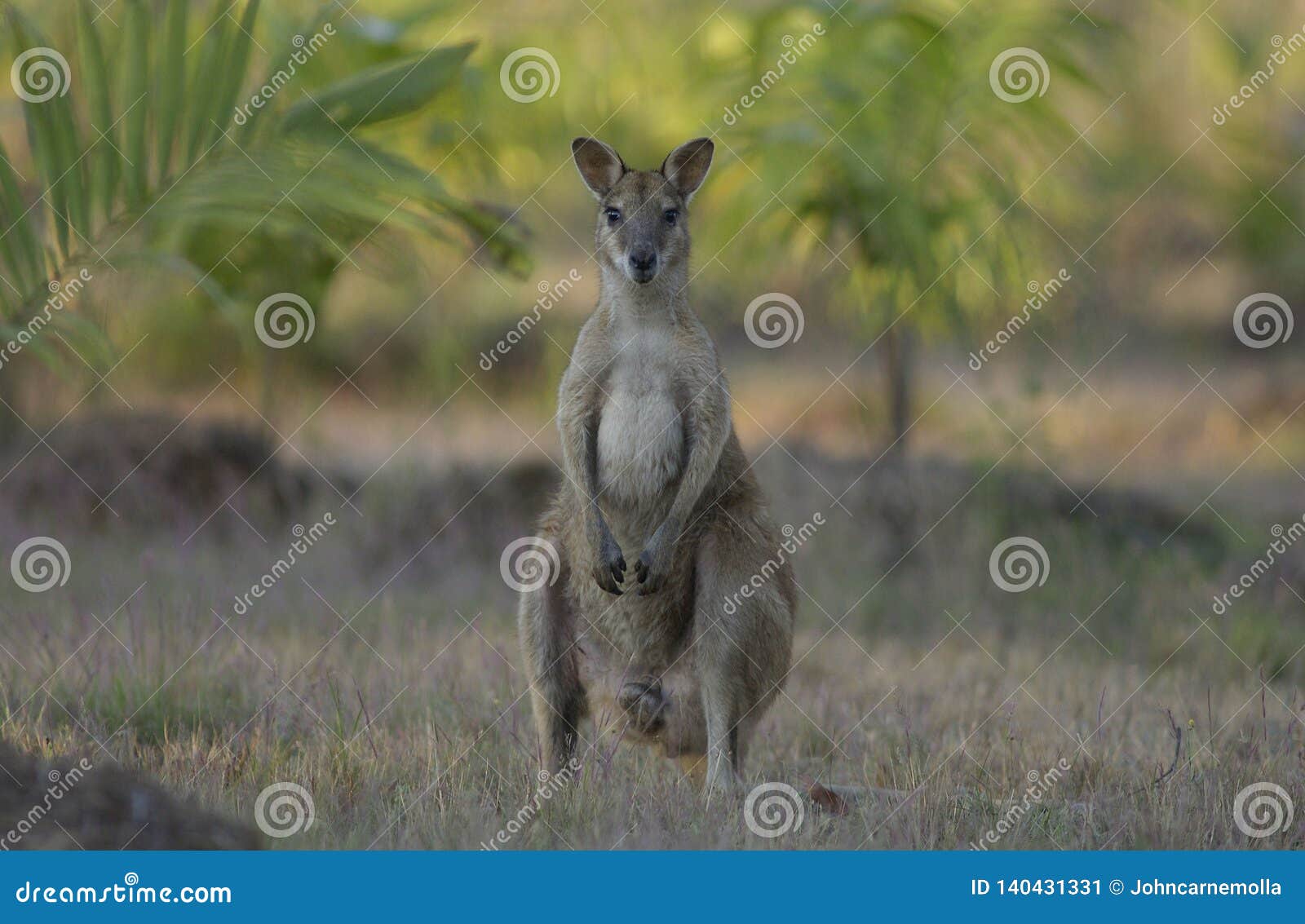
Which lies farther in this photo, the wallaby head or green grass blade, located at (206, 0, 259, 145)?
green grass blade, located at (206, 0, 259, 145)

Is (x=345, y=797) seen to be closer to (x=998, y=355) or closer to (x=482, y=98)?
(x=482, y=98)

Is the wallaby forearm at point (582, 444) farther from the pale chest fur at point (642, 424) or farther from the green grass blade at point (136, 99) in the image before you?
the green grass blade at point (136, 99)

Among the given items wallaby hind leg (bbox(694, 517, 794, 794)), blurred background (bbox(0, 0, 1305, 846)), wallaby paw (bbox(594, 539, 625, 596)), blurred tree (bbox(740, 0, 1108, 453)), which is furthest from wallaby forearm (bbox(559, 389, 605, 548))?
blurred tree (bbox(740, 0, 1108, 453))

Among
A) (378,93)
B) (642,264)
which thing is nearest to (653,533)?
(642,264)

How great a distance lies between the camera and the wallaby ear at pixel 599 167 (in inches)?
180

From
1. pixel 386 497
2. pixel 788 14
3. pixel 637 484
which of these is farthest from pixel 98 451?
pixel 637 484

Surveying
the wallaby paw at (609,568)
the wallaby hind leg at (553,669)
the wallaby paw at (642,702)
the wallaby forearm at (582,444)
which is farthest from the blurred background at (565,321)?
the wallaby forearm at (582,444)

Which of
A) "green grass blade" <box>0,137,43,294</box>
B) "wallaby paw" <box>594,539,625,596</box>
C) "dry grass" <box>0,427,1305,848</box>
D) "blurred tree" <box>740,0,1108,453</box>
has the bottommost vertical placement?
"dry grass" <box>0,427,1305,848</box>

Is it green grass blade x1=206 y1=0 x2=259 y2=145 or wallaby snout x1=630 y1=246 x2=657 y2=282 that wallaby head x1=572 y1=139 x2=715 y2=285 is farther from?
green grass blade x1=206 y1=0 x2=259 y2=145

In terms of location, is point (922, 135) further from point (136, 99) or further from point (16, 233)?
point (16, 233)

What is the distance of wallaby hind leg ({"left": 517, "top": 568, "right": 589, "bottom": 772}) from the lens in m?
4.42

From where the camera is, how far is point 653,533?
4.46 metres

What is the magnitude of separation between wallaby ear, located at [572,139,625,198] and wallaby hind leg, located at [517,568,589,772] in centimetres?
126

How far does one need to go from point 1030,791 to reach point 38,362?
24.2 feet
